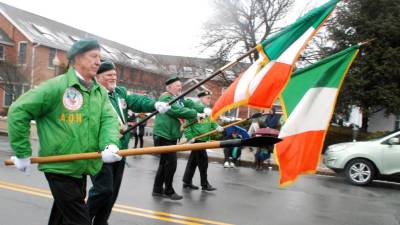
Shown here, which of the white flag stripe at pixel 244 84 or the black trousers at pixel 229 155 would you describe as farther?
the black trousers at pixel 229 155

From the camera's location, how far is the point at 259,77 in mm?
5094

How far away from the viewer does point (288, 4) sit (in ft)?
101

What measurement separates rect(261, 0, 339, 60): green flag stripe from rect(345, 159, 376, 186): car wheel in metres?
6.33

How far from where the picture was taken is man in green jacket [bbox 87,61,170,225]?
4.55 metres

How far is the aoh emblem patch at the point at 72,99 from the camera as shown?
3488 millimetres

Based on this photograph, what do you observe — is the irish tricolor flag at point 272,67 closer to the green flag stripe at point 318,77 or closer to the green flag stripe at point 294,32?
the green flag stripe at point 294,32

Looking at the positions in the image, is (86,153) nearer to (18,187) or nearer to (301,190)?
(18,187)

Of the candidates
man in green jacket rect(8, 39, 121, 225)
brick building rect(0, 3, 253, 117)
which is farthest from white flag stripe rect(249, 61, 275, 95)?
brick building rect(0, 3, 253, 117)

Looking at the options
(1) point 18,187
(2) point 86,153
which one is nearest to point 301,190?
(1) point 18,187

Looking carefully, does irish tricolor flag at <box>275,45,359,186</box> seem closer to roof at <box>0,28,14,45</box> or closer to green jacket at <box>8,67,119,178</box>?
green jacket at <box>8,67,119,178</box>

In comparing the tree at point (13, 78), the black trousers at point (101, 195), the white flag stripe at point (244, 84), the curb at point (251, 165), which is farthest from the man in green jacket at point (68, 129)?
the tree at point (13, 78)

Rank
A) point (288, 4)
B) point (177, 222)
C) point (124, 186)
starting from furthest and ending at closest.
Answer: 1. point (288, 4)
2. point (124, 186)
3. point (177, 222)

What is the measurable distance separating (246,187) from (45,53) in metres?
31.8

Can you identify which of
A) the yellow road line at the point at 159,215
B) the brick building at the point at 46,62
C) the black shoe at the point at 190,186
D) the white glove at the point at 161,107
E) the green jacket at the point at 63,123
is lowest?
the yellow road line at the point at 159,215
